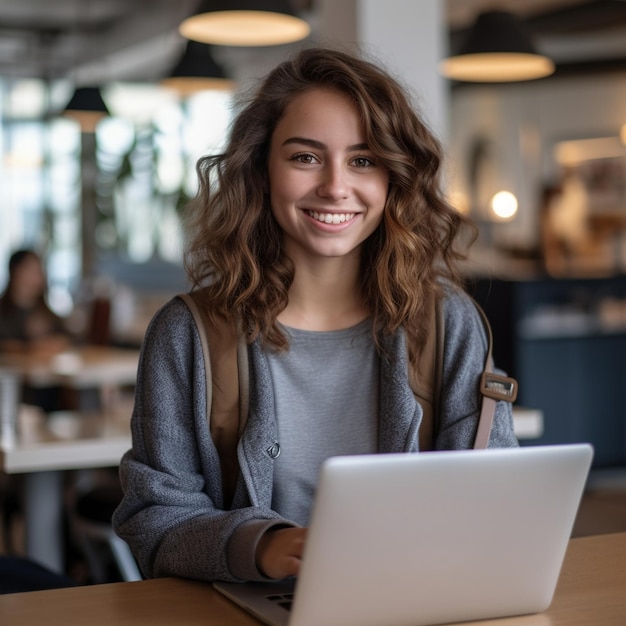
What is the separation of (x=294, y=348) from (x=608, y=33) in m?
9.87

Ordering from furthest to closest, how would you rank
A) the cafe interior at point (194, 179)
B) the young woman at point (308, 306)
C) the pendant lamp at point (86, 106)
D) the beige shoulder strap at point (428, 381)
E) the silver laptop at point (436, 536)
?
the pendant lamp at point (86, 106)
the cafe interior at point (194, 179)
the beige shoulder strap at point (428, 381)
the young woman at point (308, 306)
the silver laptop at point (436, 536)

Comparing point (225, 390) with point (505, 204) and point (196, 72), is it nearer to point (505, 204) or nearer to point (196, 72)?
point (505, 204)

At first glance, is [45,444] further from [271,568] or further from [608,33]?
[608,33]

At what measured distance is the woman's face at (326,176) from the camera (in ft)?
5.97

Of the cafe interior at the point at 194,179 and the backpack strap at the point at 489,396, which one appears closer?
the backpack strap at the point at 489,396

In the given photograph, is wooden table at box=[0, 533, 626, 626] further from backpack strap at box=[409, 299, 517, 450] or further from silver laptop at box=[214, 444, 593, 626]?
backpack strap at box=[409, 299, 517, 450]

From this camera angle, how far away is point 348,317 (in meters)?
1.93

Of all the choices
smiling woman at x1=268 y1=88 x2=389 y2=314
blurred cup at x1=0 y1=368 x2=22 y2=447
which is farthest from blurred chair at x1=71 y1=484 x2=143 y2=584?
smiling woman at x1=268 y1=88 x2=389 y2=314

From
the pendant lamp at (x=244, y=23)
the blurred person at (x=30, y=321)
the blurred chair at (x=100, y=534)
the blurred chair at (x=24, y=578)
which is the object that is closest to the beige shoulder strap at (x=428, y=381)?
the blurred chair at (x=24, y=578)

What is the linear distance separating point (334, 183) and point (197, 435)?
0.46 m

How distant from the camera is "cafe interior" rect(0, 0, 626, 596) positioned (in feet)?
13.7

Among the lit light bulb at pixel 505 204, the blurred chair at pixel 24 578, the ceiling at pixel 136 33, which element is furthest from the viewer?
the ceiling at pixel 136 33

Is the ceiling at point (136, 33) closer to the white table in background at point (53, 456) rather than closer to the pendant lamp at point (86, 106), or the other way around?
the pendant lamp at point (86, 106)

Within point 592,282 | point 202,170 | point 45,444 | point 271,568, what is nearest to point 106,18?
point 592,282
